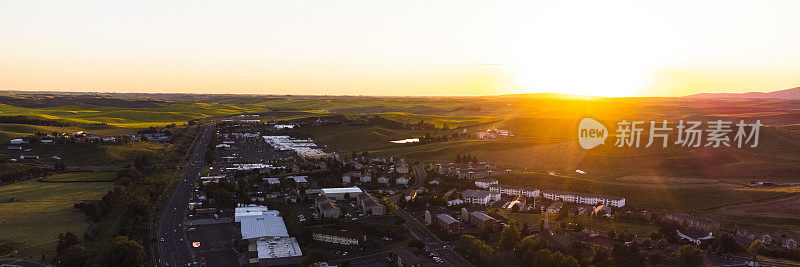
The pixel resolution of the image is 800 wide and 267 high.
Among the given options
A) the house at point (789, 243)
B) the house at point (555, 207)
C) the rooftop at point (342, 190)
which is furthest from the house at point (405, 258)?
the house at point (789, 243)

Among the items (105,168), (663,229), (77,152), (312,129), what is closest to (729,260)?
(663,229)

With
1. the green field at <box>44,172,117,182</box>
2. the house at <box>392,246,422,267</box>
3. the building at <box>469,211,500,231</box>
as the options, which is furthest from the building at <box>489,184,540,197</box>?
the green field at <box>44,172,117,182</box>

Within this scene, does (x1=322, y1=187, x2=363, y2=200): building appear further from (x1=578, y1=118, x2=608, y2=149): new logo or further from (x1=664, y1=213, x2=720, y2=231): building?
(x1=578, y1=118, x2=608, y2=149): new logo

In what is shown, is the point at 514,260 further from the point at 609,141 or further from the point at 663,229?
the point at 609,141

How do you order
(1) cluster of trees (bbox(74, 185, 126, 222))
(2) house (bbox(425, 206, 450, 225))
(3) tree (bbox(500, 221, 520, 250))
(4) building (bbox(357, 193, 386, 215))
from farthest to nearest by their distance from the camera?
(4) building (bbox(357, 193, 386, 215))
(2) house (bbox(425, 206, 450, 225))
(1) cluster of trees (bbox(74, 185, 126, 222))
(3) tree (bbox(500, 221, 520, 250))

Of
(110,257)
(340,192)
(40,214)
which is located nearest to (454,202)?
(340,192)

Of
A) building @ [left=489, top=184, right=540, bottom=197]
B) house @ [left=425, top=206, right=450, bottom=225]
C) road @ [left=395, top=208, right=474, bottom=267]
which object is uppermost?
building @ [left=489, top=184, right=540, bottom=197]

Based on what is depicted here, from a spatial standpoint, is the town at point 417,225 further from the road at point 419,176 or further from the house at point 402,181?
the road at point 419,176

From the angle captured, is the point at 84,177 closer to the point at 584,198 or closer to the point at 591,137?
the point at 584,198
